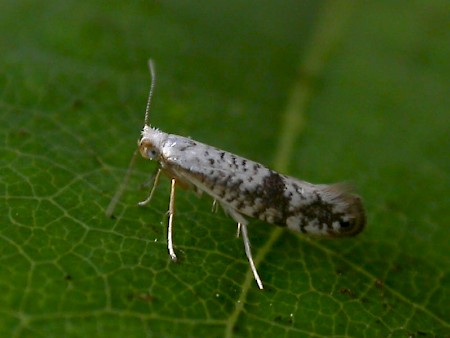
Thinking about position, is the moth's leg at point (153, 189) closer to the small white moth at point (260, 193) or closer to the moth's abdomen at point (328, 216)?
the small white moth at point (260, 193)

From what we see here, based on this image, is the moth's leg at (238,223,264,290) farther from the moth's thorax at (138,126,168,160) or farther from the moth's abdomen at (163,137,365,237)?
the moth's thorax at (138,126,168,160)

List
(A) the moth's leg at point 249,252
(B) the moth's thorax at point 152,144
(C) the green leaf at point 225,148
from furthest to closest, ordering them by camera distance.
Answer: (B) the moth's thorax at point 152,144, (A) the moth's leg at point 249,252, (C) the green leaf at point 225,148

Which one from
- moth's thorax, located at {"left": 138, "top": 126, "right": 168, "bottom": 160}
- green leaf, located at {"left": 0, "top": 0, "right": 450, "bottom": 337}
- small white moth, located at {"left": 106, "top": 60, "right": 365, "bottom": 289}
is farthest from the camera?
moth's thorax, located at {"left": 138, "top": 126, "right": 168, "bottom": 160}

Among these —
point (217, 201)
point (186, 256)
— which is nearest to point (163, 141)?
point (217, 201)

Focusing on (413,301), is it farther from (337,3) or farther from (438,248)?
(337,3)

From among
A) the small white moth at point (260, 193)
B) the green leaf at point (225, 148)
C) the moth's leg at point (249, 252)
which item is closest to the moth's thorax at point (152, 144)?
the small white moth at point (260, 193)

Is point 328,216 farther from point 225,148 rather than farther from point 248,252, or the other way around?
point 225,148

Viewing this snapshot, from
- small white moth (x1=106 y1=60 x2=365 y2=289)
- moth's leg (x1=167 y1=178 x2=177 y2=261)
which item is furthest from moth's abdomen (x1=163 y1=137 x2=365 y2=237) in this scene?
moth's leg (x1=167 y1=178 x2=177 y2=261)
